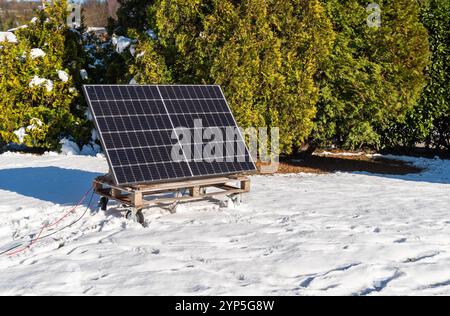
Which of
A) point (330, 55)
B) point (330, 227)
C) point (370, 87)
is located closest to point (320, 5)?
point (330, 55)

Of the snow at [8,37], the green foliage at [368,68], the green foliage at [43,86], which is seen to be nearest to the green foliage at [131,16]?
the green foliage at [43,86]

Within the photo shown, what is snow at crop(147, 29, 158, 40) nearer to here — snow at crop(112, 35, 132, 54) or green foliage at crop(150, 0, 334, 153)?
green foliage at crop(150, 0, 334, 153)

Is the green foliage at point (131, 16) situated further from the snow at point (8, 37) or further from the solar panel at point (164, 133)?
the solar panel at point (164, 133)

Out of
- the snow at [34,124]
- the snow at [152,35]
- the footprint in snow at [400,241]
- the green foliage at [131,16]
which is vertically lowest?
the footprint in snow at [400,241]

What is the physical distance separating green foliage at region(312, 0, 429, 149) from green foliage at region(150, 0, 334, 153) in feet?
2.72

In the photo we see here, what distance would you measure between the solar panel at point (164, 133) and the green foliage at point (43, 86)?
25.6 ft

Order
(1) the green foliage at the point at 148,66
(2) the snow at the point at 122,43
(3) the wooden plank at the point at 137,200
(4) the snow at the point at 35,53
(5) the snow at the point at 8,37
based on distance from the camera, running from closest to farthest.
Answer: (3) the wooden plank at the point at 137,200 < (1) the green foliage at the point at 148,66 < (2) the snow at the point at 122,43 < (4) the snow at the point at 35,53 < (5) the snow at the point at 8,37

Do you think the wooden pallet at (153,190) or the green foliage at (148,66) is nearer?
the wooden pallet at (153,190)

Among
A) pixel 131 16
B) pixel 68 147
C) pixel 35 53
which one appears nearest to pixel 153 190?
pixel 68 147

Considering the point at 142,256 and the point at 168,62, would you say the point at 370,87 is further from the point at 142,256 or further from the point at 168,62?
the point at 142,256

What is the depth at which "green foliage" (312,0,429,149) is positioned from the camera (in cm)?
1619

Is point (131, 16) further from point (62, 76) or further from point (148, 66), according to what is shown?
point (148, 66)

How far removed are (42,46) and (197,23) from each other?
5473 millimetres

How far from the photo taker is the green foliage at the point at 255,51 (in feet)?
48.6
